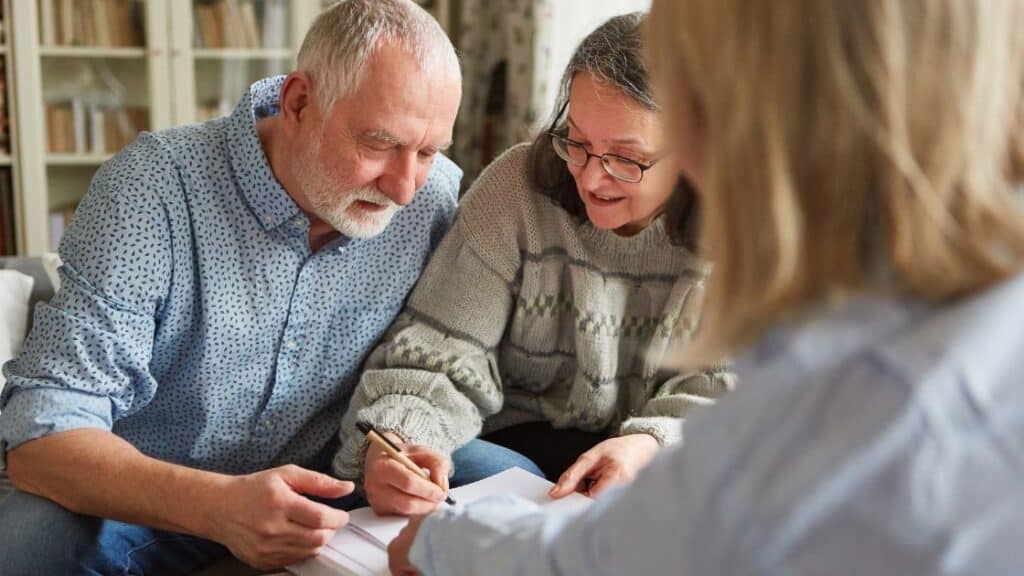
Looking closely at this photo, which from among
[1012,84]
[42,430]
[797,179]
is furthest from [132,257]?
[1012,84]

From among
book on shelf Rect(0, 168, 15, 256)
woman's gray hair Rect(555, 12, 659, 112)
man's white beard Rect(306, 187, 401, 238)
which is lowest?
book on shelf Rect(0, 168, 15, 256)

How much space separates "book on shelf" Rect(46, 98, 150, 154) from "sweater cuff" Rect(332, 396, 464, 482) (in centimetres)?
258

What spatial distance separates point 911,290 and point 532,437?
1.18m

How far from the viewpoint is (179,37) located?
3.72m

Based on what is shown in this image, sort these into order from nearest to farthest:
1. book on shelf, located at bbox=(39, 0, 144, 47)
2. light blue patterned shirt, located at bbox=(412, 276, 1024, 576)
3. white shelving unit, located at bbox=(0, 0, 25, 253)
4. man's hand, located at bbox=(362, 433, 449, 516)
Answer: light blue patterned shirt, located at bbox=(412, 276, 1024, 576) < man's hand, located at bbox=(362, 433, 449, 516) < white shelving unit, located at bbox=(0, 0, 25, 253) < book on shelf, located at bbox=(39, 0, 144, 47)

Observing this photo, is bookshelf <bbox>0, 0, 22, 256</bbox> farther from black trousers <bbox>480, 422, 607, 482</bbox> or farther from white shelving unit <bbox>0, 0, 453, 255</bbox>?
black trousers <bbox>480, 422, 607, 482</bbox>

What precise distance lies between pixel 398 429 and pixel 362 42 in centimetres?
55

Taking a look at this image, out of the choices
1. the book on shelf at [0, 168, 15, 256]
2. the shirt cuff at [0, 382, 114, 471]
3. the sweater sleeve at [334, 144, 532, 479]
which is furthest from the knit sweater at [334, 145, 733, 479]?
the book on shelf at [0, 168, 15, 256]

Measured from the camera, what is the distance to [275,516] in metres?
1.23

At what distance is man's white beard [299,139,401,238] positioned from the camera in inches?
60.5

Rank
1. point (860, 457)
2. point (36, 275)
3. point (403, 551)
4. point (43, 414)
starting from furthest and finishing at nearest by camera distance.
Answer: point (36, 275) < point (43, 414) < point (403, 551) < point (860, 457)

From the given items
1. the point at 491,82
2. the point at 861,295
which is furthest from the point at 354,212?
the point at 491,82

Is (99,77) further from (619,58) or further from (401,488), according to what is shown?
(401,488)

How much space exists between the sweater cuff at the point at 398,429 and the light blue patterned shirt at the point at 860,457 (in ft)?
2.68
